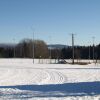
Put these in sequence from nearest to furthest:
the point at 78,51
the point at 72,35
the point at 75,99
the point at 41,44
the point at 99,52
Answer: the point at 75,99 → the point at 72,35 → the point at 99,52 → the point at 78,51 → the point at 41,44

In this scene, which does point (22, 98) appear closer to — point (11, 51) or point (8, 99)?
point (8, 99)

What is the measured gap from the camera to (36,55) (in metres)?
150

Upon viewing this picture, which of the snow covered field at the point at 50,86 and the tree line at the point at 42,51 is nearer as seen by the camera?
the snow covered field at the point at 50,86

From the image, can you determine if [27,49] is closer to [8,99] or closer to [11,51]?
[11,51]

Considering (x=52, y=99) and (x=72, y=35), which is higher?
(x=72, y=35)

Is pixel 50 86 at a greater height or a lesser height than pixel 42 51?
lesser

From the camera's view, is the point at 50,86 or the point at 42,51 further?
the point at 42,51

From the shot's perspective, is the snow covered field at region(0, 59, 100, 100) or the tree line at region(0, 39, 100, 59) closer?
the snow covered field at region(0, 59, 100, 100)

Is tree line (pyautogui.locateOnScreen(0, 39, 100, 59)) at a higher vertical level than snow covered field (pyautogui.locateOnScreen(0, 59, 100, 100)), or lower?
higher

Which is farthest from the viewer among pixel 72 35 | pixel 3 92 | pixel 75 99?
pixel 72 35

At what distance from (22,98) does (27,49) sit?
147597 millimetres

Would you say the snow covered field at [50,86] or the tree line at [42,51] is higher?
the tree line at [42,51]

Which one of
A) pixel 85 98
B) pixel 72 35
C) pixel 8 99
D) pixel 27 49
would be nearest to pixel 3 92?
pixel 8 99

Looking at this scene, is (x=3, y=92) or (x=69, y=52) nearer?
(x=3, y=92)
